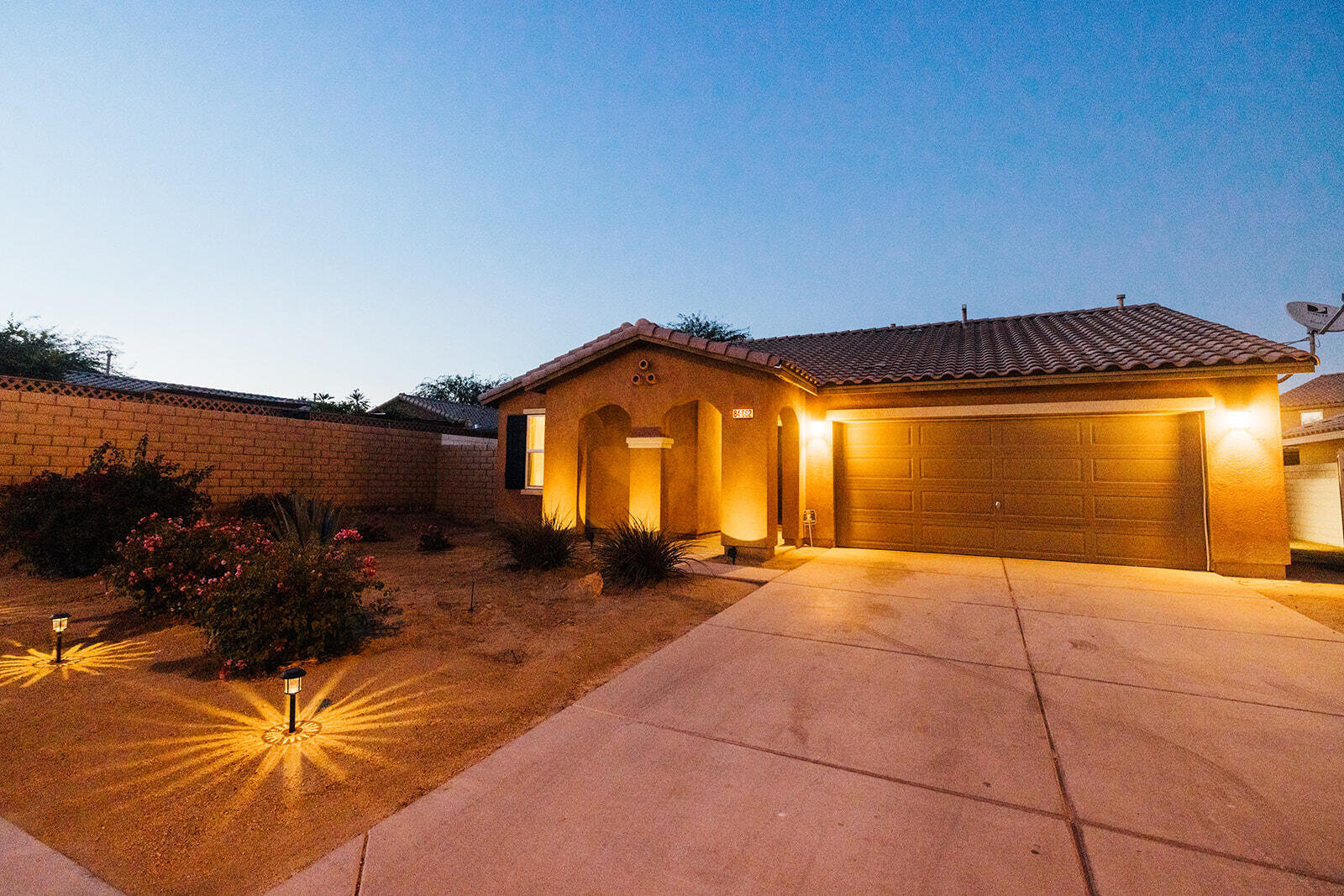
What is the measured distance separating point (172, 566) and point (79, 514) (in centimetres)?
344

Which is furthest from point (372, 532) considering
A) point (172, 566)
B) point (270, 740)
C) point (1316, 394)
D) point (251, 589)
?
point (1316, 394)

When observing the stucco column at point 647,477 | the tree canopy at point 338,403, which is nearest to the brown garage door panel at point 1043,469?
the stucco column at point 647,477

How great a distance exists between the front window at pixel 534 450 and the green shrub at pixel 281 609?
24.6 ft

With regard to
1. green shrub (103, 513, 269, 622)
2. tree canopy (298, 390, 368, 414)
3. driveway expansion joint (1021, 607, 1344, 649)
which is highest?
tree canopy (298, 390, 368, 414)

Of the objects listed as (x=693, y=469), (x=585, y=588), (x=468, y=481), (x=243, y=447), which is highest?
(x=243, y=447)

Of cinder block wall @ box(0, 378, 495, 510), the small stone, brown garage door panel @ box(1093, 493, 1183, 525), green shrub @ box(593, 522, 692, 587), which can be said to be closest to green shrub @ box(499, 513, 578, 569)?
green shrub @ box(593, 522, 692, 587)

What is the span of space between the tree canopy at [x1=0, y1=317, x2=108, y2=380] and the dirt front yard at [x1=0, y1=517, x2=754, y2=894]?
14065 millimetres

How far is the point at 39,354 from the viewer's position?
16391mm

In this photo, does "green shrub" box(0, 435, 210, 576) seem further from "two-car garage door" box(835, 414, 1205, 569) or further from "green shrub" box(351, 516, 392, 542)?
"two-car garage door" box(835, 414, 1205, 569)

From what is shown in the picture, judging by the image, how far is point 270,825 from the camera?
2258 millimetres

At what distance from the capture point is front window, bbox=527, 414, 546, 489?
12078mm

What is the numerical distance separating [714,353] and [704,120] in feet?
83.2

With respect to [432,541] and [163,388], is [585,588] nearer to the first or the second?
[432,541]

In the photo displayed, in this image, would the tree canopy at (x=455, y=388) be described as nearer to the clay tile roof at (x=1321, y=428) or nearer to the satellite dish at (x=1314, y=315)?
the satellite dish at (x=1314, y=315)
